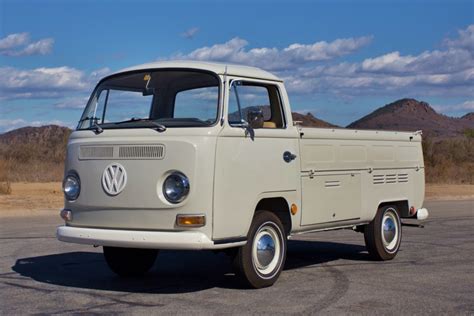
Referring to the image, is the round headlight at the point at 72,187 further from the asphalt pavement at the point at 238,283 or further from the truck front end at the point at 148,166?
the asphalt pavement at the point at 238,283

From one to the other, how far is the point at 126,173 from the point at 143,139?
0.42 meters

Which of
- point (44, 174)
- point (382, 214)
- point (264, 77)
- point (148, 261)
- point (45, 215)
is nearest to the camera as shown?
point (264, 77)

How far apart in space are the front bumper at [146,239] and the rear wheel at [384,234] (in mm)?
3406

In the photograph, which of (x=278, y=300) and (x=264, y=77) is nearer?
(x=278, y=300)

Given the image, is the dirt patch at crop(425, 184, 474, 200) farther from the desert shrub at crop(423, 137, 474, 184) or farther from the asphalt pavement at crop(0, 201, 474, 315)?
the asphalt pavement at crop(0, 201, 474, 315)

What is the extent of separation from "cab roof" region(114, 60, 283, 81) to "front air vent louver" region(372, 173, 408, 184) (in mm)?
2503

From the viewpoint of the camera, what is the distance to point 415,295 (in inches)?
359

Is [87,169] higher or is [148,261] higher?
[87,169]

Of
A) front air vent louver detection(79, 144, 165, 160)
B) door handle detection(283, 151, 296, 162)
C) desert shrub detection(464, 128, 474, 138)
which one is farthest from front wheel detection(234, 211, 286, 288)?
desert shrub detection(464, 128, 474, 138)

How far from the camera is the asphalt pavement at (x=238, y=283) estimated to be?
8.38m

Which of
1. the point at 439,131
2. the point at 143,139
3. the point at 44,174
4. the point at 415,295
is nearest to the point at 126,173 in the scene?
the point at 143,139

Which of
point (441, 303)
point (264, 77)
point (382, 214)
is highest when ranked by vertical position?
point (264, 77)

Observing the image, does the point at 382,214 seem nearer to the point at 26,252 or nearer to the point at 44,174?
the point at 26,252

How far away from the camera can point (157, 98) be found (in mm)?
9930
